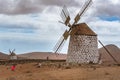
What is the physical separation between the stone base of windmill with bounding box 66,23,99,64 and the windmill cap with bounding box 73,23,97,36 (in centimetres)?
43

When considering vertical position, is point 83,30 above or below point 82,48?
above

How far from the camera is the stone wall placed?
54.5 metres

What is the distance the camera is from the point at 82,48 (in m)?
54.5

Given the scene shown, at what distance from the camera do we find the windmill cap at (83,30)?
181 feet

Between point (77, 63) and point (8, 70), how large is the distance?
933cm

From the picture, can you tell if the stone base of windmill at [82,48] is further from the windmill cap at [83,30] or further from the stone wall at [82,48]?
the windmill cap at [83,30]

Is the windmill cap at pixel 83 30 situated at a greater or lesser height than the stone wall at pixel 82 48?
greater

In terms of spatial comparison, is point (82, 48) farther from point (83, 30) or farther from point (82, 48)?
point (83, 30)

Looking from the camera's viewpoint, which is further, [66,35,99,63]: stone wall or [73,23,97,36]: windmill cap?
[73,23,97,36]: windmill cap

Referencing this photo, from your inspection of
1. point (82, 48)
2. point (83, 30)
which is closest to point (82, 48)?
point (82, 48)

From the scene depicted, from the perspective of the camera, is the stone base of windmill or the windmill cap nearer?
the stone base of windmill

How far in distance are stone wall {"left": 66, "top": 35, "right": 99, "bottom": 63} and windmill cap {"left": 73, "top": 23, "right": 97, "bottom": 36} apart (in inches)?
17.5

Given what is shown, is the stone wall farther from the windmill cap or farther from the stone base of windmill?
the windmill cap

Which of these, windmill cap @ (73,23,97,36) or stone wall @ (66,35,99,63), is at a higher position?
windmill cap @ (73,23,97,36)
